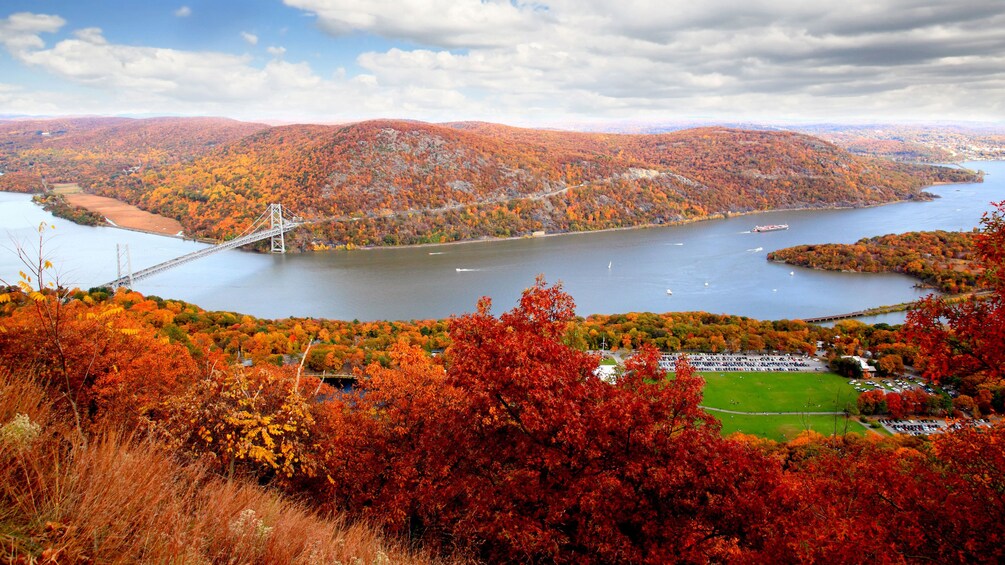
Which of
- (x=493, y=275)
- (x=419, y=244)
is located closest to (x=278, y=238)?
(x=419, y=244)

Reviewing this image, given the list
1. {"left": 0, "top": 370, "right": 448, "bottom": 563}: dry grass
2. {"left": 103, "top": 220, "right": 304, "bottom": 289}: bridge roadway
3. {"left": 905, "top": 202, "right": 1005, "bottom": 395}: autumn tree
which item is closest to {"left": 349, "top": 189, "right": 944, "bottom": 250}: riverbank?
{"left": 103, "top": 220, "right": 304, "bottom": 289}: bridge roadway

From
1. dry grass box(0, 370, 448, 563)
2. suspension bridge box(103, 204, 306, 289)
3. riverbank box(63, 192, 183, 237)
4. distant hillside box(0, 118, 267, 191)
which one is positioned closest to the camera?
dry grass box(0, 370, 448, 563)

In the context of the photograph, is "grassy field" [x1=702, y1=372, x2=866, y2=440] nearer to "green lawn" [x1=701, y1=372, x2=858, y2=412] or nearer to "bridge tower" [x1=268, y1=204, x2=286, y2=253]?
"green lawn" [x1=701, y1=372, x2=858, y2=412]

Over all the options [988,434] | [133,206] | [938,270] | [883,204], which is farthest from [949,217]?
[133,206]

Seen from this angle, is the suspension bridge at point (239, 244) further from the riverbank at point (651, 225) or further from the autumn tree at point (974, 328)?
the autumn tree at point (974, 328)

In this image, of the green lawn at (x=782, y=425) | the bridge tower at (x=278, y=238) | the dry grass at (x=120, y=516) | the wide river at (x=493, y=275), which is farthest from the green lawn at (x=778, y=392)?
the bridge tower at (x=278, y=238)

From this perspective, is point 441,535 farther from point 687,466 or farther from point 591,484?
point 687,466

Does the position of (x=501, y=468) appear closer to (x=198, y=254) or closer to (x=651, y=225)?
(x=198, y=254)
